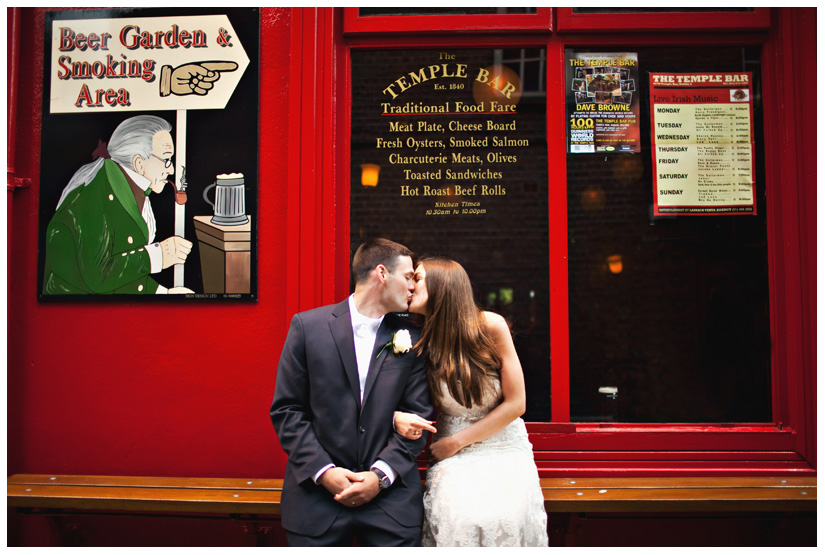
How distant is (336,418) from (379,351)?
1.25 feet

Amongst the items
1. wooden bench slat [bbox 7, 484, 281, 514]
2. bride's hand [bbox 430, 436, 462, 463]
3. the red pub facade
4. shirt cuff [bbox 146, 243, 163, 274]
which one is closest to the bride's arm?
bride's hand [bbox 430, 436, 462, 463]

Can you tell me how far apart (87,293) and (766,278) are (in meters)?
4.42

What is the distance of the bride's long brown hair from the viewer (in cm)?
292

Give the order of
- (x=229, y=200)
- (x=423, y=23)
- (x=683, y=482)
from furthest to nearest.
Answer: (x=423, y=23) → (x=229, y=200) → (x=683, y=482)

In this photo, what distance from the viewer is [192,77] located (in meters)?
3.75

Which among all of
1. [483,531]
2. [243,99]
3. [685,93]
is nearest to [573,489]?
[483,531]

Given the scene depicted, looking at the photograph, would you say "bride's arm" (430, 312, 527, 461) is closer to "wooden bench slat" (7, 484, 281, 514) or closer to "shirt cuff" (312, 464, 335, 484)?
"shirt cuff" (312, 464, 335, 484)

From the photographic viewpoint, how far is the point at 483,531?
2.64m

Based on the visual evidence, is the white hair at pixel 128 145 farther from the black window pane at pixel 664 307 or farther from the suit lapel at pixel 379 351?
the black window pane at pixel 664 307

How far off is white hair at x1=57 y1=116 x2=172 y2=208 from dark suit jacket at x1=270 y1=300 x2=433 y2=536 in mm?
1847

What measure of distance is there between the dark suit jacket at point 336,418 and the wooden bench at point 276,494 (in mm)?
727

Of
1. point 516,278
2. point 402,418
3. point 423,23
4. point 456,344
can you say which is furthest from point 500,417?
point 423,23

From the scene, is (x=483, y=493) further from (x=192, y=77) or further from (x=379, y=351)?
(x=192, y=77)

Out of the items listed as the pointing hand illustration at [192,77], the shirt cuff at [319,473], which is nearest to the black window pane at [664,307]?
the shirt cuff at [319,473]
